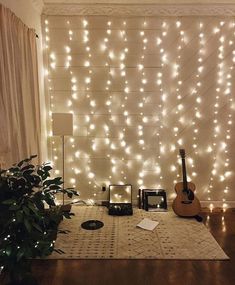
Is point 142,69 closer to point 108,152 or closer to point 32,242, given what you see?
point 108,152

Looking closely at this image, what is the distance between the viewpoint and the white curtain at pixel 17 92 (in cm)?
216

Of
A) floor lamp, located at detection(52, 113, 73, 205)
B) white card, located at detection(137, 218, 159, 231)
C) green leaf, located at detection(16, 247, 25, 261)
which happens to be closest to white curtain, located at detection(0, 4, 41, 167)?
floor lamp, located at detection(52, 113, 73, 205)

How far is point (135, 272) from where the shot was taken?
2.34m

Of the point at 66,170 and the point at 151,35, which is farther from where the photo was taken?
the point at 66,170

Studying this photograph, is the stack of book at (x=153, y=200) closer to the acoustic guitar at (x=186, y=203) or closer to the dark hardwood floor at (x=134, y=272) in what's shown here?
the acoustic guitar at (x=186, y=203)

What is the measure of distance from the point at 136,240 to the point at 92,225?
57 centimetres

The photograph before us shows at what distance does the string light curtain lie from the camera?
3521 mm

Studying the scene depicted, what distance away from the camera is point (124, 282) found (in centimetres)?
221

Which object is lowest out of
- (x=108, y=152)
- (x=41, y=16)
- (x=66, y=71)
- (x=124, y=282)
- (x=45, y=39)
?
(x=124, y=282)

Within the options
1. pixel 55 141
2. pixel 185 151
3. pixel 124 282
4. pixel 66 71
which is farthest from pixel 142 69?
pixel 124 282

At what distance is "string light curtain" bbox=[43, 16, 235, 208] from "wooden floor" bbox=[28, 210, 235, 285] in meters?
1.41

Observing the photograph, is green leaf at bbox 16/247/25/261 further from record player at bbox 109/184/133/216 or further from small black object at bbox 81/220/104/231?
record player at bbox 109/184/133/216

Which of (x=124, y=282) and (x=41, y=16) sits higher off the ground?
(x=41, y=16)

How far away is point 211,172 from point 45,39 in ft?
9.17
